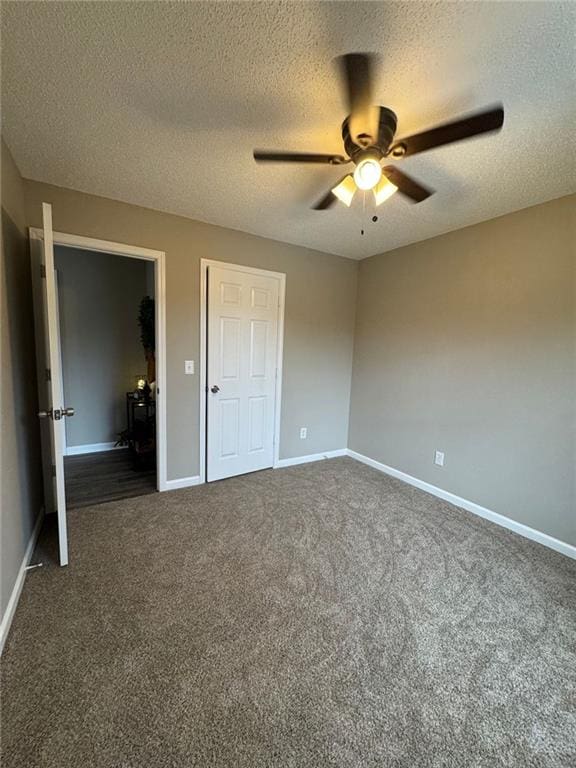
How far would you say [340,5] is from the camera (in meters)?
1.05

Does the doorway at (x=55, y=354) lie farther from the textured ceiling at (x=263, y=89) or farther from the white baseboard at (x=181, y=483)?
the textured ceiling at (x=263, y=89)

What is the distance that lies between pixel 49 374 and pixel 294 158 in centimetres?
179

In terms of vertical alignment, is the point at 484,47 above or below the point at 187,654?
above

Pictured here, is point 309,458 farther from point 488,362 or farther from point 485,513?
point 488,362

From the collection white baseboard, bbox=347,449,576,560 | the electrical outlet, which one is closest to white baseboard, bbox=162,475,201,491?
white baseboard, bbox=347,449,576,560

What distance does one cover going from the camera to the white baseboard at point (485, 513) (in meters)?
2.27

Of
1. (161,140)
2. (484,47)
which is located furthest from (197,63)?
(484,47)

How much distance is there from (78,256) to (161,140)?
272cm

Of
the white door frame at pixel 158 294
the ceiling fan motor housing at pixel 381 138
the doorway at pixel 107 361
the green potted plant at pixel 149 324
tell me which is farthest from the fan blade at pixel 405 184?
the green potted plant at pixel 149 324

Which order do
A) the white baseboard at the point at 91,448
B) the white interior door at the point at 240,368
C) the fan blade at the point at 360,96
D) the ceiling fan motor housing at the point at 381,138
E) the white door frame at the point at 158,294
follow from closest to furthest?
the fan blade at the point at 360,96, the ceiling fan motor housing at the point at 381,138, the white door frame at the point at 158,294, the white interior door at the point at 240,368, the white baseboard at the point at 91,448

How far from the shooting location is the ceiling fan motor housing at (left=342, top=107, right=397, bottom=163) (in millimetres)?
1416

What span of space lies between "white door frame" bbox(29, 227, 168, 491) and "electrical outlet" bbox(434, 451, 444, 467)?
258 cm

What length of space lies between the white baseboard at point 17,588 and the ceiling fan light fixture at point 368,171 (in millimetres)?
2633

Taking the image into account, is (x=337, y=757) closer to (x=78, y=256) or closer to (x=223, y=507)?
(x=223, y=507)
